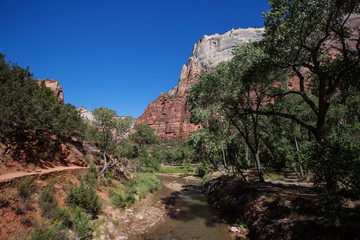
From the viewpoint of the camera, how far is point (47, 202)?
8508mm

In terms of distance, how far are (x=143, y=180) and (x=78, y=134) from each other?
33.5ft

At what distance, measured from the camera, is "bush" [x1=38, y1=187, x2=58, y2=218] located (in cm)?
809

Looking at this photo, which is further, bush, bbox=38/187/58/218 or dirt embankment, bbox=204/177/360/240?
bush, bbox=38/187/58/218

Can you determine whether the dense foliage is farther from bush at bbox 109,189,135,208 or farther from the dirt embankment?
bush at bbox 109,189,135,208

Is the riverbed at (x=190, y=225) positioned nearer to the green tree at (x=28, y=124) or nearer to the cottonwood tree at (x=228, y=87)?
the cottonwood tree at (x=228, y=87)

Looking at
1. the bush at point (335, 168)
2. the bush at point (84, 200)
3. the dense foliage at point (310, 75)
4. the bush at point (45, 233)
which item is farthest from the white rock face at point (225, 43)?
the bush at point (45, 233)

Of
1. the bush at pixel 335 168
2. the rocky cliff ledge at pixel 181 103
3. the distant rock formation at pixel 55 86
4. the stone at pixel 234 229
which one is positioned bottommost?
the stone at pixel 234 229

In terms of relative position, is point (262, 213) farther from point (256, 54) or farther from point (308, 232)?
point (256, 54)

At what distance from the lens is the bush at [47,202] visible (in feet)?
26.5

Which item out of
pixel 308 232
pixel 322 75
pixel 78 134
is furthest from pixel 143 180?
pixel 322 75

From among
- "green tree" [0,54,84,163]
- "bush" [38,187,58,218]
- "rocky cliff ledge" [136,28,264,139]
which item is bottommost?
"bush" [38,187,58,218]

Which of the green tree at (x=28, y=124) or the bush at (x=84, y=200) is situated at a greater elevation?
the green tree at (x=28, y=124)

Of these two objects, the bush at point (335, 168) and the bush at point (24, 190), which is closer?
the bush at point (335, 168)

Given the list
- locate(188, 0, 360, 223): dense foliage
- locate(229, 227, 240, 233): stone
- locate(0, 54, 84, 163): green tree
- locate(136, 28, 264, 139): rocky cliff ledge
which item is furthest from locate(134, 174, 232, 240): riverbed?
locate(136, 28, 264, 139): rocky cliff ledge
